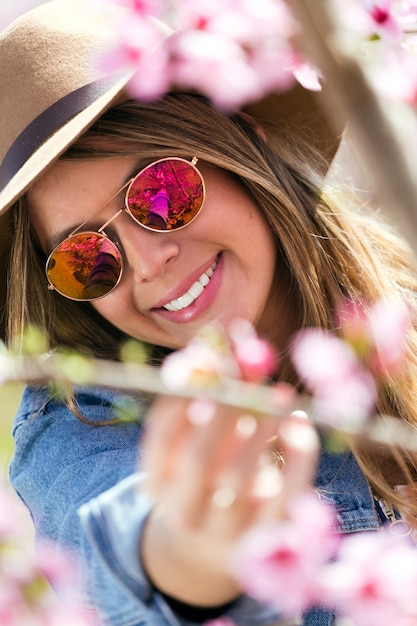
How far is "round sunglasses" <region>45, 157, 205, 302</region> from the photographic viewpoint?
64.2 inches

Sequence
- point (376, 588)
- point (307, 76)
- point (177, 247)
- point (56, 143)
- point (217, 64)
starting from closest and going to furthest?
point (376, 588) → point (217, 64) → point (307, 76) → point (56, 143) → point (177, 247)

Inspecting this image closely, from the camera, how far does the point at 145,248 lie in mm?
1653

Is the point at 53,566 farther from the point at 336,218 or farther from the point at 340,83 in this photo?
the point at 336,218

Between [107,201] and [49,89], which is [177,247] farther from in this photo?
[49,89]

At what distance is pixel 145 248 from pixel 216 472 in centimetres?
97

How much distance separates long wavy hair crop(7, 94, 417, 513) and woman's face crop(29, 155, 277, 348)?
4 centimetres

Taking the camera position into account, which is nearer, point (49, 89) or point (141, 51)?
point (141, 51)

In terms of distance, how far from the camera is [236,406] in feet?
2.27

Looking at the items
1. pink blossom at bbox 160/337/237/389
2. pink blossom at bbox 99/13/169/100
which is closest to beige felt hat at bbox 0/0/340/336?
pink blossom at bbox 99/13/169/100

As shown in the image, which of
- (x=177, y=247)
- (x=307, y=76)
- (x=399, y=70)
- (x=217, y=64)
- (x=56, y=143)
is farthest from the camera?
(x=177, y=247)

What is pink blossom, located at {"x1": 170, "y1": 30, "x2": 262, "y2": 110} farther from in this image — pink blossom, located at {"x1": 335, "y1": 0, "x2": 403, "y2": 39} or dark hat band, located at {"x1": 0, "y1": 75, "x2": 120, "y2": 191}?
dark hat band, located at {"x1": 0, "y1": 75, "x2": 120, "y2": 191}

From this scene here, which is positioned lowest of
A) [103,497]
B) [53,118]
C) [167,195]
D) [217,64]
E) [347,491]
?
[347,491]

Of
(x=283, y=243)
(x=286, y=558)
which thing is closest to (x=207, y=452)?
(x=286, y=558)

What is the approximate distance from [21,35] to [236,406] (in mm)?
1309
